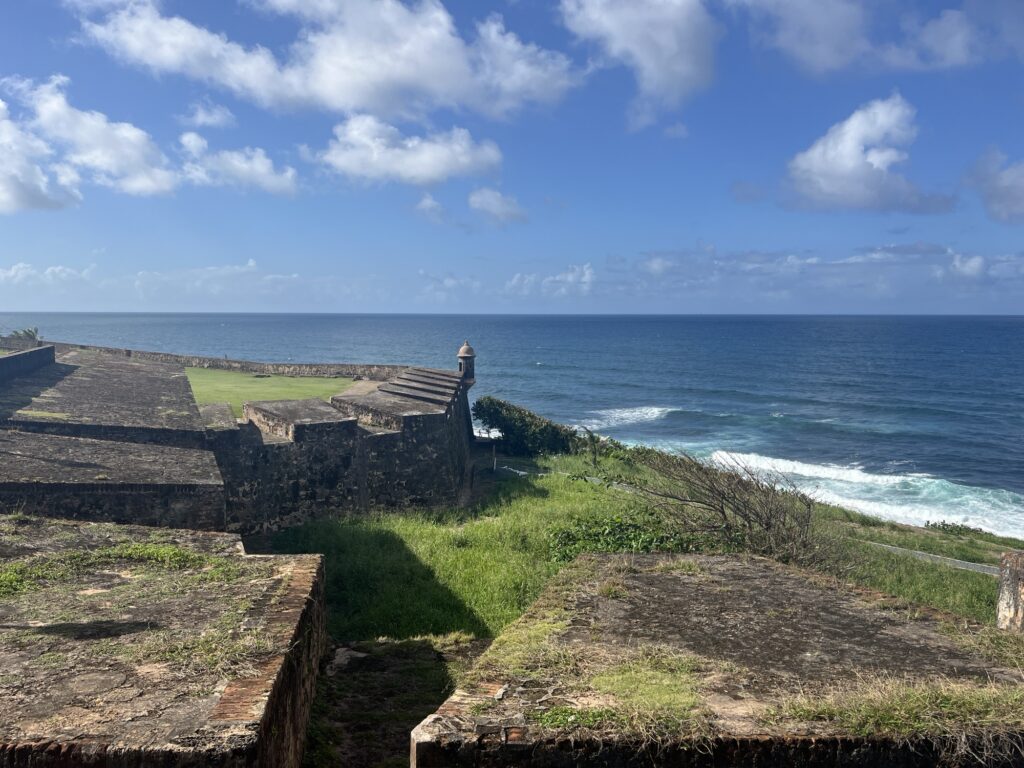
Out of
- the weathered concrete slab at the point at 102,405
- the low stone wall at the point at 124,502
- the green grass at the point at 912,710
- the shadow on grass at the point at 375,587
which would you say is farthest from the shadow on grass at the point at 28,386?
the green grass at the point at 912,710

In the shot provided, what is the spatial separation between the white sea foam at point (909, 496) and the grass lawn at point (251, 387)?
12857 mm

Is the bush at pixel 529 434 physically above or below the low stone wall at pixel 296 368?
below

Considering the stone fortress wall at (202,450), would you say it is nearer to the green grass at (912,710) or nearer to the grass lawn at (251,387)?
the grass lawn at (251,387)

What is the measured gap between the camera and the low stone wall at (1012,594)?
596 cm

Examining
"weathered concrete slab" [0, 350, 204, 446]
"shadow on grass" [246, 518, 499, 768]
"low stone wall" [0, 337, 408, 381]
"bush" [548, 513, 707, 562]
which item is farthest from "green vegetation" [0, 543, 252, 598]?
"low stone wall" [0, 337, 408, 381]

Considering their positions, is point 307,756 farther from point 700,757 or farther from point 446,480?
point 446,480

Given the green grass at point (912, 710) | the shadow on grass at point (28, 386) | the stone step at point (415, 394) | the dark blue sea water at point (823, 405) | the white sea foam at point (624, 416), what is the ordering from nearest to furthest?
the green grass at point (912, 710) → the shadow on grass at point (28, 386) → the stone step at point (415, 394) → the dark blue sea water at point (823, 405) → the white sea foam at point (624, 416)

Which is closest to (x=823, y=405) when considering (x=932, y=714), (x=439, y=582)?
(x=439, y=582)

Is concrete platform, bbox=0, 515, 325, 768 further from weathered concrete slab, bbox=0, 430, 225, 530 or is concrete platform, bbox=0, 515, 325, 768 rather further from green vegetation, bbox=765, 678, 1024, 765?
green vegetation, bbox=765, 678, 1024, 765

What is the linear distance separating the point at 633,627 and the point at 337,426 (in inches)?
445

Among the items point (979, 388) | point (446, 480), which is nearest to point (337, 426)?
point (446, 480)

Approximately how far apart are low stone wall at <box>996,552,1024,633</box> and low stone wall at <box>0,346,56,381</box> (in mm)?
16843

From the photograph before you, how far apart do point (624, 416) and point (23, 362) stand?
3683 centimetres

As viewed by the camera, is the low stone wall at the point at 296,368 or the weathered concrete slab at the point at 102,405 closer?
the weathered concrete slab at the point at 102,405
